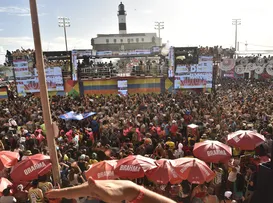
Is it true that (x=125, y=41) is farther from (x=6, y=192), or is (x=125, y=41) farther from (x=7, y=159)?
(x=6, y=192)

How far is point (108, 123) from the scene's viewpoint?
11.1 metres

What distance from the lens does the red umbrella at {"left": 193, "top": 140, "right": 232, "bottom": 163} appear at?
6383 millimetres

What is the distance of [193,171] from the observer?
5.45 meters

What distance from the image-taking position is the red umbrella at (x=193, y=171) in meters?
5.34

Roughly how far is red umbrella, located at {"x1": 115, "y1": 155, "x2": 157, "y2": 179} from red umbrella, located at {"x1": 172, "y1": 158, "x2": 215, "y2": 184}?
0.58 m

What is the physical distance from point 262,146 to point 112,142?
504 centimetres

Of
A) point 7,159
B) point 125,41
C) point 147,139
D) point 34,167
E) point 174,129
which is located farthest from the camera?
point 125,41

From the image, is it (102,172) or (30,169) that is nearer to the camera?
(102,172)

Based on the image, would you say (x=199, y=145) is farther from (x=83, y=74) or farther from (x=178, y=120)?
(x=83, y=74)

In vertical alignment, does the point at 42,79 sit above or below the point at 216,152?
above

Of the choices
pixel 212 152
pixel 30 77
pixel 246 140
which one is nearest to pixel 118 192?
pixel 212 152

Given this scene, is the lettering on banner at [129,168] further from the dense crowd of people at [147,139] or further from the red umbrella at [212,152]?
the red umbrella at [212,152]

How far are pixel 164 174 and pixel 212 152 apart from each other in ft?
5.49

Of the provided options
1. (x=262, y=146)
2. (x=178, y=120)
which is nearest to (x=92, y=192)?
(x=262, y=146)
